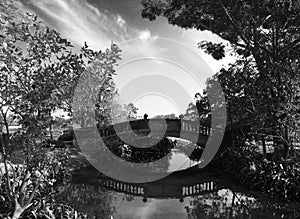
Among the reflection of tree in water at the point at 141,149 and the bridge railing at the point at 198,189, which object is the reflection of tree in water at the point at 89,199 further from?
the reflection of tree in water at the point at 141,149

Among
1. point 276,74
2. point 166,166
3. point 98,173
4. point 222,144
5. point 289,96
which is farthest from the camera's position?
point 166,166

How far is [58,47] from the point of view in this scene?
16.8ft

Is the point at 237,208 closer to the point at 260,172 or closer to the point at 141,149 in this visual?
the point at 260,172

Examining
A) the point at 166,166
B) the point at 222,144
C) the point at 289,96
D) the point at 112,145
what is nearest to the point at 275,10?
the point at 289,96

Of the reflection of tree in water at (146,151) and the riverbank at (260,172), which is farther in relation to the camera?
the reflection of tree in water at (146,151)

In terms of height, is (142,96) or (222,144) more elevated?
(142,96)

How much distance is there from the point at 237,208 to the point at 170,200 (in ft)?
7.66

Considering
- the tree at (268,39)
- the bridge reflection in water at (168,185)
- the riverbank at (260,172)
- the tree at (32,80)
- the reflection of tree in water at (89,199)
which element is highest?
the tree at (268,39)

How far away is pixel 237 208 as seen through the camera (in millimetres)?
8125

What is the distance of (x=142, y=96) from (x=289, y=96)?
12.5 metres

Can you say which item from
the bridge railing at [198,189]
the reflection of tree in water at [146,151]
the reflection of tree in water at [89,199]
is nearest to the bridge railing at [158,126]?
the reflection of tree in water at [146,151]

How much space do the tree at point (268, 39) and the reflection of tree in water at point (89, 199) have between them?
6.36 metres

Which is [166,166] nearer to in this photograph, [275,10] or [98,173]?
[98,173]

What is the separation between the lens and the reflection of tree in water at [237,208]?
298 inches
